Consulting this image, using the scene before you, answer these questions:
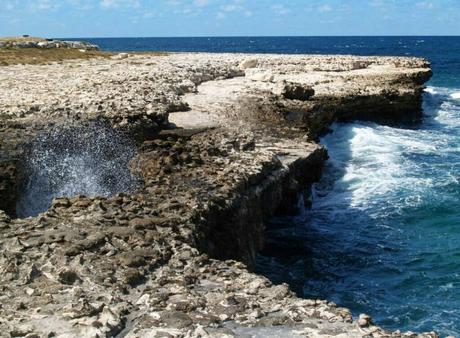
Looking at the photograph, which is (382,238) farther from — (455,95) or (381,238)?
(455,95)

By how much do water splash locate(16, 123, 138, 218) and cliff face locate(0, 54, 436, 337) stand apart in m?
0.12

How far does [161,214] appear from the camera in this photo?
41.5 ft

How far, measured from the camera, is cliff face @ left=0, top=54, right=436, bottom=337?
8547 millimetres

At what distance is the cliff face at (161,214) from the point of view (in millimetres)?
8547

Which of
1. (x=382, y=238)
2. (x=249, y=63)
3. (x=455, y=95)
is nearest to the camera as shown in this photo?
(x=382, y=238)

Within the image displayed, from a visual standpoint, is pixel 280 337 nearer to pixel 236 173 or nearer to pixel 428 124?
pixel 236 173

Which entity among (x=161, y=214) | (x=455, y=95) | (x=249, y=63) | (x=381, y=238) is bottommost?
(x=381, y=238)

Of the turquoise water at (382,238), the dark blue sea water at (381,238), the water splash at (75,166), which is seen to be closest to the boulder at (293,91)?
the turquoise water at (382,238)

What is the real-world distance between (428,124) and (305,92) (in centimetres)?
1413

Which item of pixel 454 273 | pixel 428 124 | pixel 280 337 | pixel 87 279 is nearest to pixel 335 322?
pixel 280 337

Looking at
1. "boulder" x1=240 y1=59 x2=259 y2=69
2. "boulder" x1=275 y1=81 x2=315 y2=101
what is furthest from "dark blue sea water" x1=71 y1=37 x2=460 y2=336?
"boulder" x1=240 y1=59 x2=259 y2=69

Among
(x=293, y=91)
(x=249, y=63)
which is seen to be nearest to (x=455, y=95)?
(x=249, y=63)

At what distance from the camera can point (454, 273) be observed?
16.7 m

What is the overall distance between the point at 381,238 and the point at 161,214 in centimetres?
953
